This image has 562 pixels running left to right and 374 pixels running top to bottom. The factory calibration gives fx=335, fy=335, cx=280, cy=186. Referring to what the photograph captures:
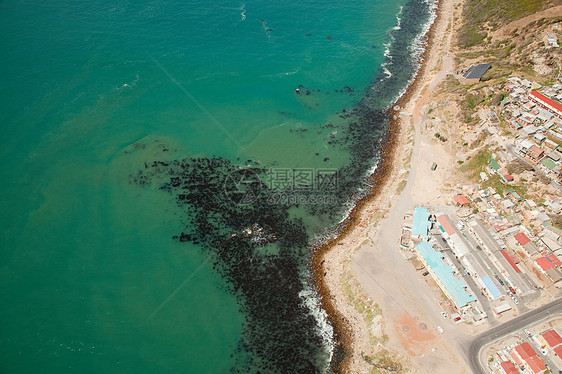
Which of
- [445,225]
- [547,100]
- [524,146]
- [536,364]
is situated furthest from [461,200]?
[547,100]

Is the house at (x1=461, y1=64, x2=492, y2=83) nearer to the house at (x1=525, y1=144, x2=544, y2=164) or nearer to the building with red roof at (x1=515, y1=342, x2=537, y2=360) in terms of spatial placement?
the house at (x1=525, y1=144, x2=544, y2=164)

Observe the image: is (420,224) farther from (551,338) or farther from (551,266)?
(551,338)

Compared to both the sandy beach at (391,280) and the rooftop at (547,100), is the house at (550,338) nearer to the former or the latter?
the sandy beach at (391,280)

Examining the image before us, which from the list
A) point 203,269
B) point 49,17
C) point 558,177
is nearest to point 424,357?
point 203,269

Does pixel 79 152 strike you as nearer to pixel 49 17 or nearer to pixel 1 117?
pixel 1 117

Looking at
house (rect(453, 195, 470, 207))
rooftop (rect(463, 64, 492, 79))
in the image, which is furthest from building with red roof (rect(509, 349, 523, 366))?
rooftop (rect(463, 64, 492, 79))

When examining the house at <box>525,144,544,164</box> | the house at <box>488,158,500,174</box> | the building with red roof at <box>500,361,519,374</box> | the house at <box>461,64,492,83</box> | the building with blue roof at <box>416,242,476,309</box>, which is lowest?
the building with red roof at <box>500,361,519,374</box>
